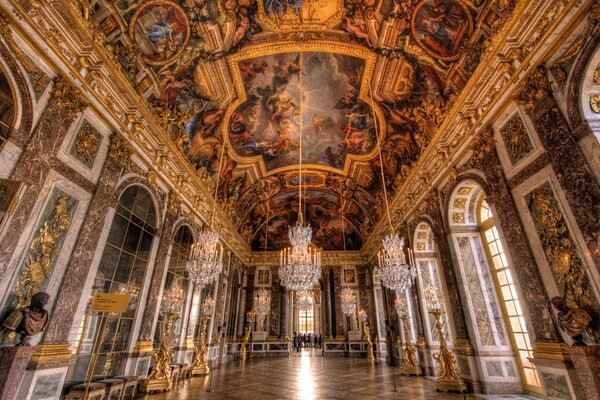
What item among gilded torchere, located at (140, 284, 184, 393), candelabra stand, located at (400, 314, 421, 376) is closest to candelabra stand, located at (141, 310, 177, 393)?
gilded torchere, located at (140, 284, 184, 393)

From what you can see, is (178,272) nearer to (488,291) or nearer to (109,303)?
(109,303)

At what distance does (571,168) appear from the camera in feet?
13.1

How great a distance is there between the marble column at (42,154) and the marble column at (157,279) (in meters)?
→ 3.13

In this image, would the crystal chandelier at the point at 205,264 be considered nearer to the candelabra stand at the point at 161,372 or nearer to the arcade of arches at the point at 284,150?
the arcade of arches at the point at 284,150

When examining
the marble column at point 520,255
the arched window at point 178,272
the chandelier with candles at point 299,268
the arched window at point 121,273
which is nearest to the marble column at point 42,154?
the arched window at point 121,273

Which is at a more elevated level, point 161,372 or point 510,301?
point 510,301

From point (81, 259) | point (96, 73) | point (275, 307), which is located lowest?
point (275, 307)

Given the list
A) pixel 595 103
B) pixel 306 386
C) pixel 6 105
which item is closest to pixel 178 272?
pixel 306 386

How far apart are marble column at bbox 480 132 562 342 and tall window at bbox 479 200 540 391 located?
112cm

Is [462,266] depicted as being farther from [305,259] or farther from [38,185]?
[38,185]

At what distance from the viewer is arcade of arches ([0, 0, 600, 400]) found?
3.97m

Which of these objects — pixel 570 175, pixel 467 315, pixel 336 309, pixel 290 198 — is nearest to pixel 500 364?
pixel 467 315

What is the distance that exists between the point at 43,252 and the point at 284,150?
9401 millimetres

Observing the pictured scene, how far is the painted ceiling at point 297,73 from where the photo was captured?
6.10m
